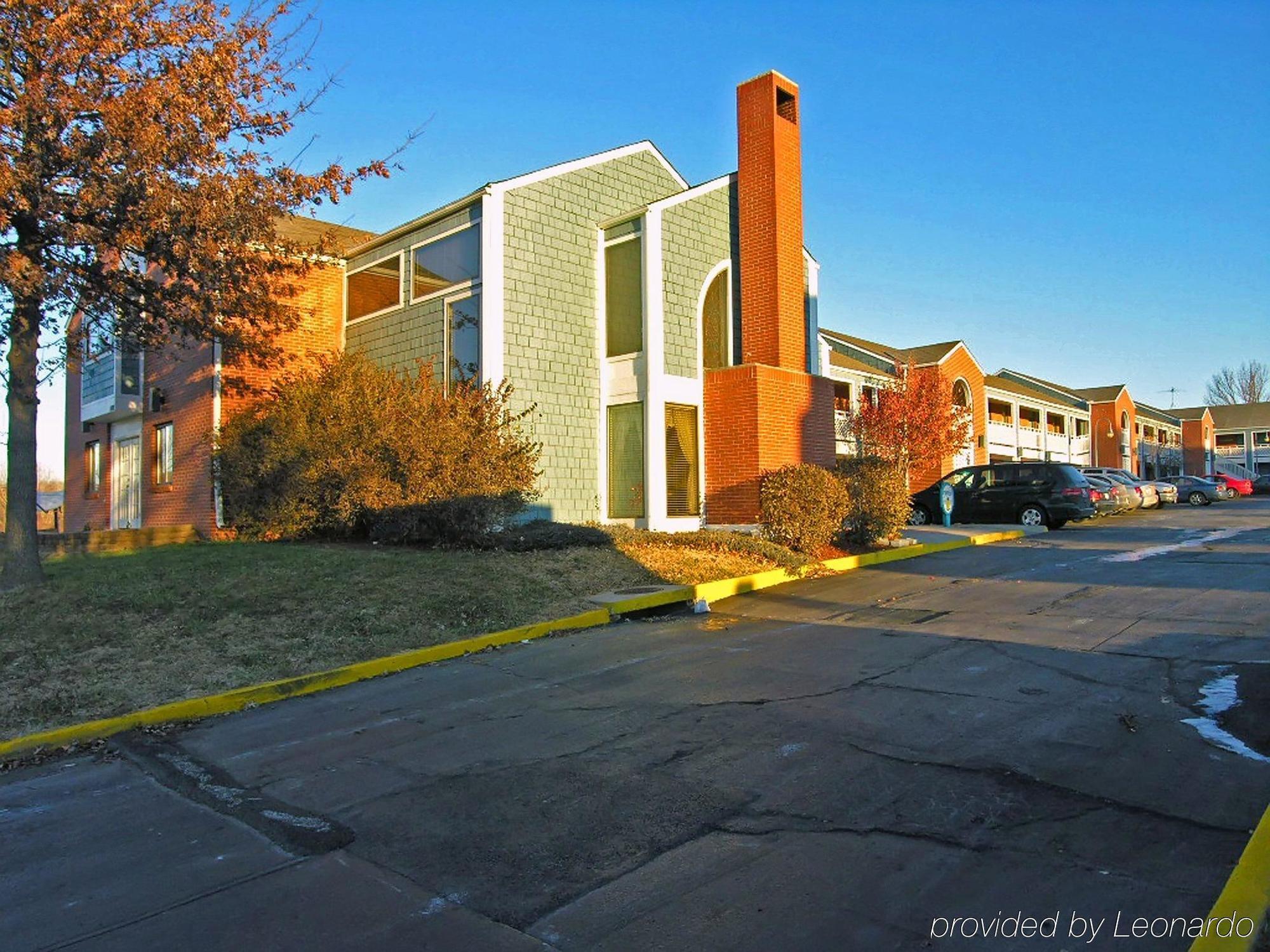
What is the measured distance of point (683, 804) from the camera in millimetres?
4480

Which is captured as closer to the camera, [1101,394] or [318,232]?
[318,232]

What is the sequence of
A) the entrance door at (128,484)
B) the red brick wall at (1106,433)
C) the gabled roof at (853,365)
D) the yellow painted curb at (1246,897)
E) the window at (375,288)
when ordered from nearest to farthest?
the yellow painted curb at (1246,897)
the window at (375,288)
the entrance door at (128,484)
the gabled roof at (853,365)
the red brick wall at (1106,433)

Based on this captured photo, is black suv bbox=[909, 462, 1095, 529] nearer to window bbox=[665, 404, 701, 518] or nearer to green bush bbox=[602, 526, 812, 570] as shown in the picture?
window bbox=[665, 404, 701, 518]

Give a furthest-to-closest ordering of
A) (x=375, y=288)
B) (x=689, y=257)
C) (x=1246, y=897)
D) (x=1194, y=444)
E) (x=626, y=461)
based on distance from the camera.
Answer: (x=1194, y=444) → (x=375, y=288) → (x=689, y=257) → (x=626, y=461) → (x=1246, y=897)

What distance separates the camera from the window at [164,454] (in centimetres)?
1905

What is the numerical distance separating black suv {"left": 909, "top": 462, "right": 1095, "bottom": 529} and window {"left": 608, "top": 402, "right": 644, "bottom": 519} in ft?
31.7

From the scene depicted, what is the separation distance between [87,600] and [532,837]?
8.27 metres

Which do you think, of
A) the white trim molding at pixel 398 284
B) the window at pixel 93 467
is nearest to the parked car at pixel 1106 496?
the white trim molding at pixel 398 284

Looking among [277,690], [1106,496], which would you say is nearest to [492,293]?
[277,690]

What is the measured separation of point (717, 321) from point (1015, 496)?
32.2 feet

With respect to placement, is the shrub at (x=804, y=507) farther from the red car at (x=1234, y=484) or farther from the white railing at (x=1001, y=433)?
the red car at (x=1234, y=484)

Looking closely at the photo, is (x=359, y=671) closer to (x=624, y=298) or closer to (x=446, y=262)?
(x=446, y=262)

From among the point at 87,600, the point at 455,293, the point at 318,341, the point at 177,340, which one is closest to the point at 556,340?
the point at 455,293

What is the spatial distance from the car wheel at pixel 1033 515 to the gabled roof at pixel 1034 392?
20.8 m
